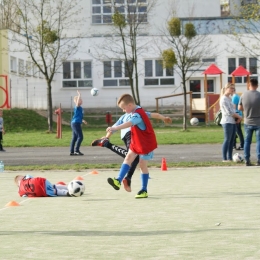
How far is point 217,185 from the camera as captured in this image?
1455cm

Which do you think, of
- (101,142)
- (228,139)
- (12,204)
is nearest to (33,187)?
(12,204)

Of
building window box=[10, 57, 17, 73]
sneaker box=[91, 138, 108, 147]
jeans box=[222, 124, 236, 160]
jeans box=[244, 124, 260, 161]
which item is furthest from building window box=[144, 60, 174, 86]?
sneaker box=[91, 138, 108, 147]

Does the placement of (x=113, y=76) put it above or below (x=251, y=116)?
above

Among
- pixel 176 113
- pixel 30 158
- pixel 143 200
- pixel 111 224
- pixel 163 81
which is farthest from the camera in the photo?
pixel 163 81

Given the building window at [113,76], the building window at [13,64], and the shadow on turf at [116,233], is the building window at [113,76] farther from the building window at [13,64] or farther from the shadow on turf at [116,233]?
the shadow on turf at [116,233]

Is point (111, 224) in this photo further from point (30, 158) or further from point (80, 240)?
point (30, 158)

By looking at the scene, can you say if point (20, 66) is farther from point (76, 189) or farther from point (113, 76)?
point (76, 189)

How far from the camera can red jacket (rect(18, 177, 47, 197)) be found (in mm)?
12789

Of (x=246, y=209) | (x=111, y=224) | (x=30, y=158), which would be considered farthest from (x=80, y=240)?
(x=30, y=158)

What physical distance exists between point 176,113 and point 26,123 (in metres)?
12.1

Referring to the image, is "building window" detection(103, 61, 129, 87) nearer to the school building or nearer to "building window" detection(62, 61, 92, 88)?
the school building

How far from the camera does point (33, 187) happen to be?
1279cm

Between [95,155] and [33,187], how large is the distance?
1213 cm

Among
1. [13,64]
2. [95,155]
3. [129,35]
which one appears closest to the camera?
[95,155]
